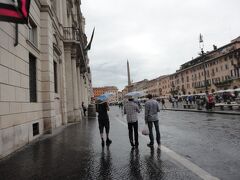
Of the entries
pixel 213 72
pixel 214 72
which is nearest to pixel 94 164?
pixel 214 72

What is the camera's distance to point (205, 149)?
22.4 feet

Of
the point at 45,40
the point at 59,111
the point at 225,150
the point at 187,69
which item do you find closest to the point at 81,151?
the point at 225,150

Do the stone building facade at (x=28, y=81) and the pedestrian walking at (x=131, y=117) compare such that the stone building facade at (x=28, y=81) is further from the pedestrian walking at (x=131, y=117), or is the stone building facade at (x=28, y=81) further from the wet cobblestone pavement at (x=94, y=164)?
the pedestrian walking at (x=131, y=117)

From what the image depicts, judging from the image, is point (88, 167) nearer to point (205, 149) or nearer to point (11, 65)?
point (205, 149)

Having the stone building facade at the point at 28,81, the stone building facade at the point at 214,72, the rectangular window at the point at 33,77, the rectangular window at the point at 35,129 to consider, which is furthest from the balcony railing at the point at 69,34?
the stone building facade at the point at 214,72

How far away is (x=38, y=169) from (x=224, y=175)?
3.71 m

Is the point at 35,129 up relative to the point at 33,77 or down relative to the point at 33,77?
down

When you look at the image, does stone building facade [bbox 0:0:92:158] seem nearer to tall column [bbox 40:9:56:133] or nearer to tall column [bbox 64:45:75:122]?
tall column [bbox 40:9:56:133]

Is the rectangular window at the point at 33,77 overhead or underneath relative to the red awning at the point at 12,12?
underneath

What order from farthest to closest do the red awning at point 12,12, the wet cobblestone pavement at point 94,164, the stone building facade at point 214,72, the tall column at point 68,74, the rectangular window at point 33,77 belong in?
the stone building facade at point 214,72, the tall column at point 68,74, the rectangular window at point 33,77, the red awning at point 12,12, the wet cobblestone pavement at point 94,164

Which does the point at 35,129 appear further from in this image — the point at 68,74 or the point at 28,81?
the point at 68,74

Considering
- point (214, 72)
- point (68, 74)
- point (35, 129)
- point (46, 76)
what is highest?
point (214, 72)

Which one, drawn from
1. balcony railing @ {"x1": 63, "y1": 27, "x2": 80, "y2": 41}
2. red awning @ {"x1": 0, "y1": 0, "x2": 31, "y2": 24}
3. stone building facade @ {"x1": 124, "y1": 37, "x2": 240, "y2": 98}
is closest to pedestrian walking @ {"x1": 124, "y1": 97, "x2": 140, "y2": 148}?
red awning @ {"x1": 0, "y1": 0, "x2": 31, "y2": 24}

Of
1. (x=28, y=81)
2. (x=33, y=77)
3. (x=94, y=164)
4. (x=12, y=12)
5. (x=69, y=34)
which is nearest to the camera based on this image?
(x=94, y=164)
